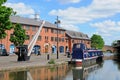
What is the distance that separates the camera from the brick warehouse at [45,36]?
327ft

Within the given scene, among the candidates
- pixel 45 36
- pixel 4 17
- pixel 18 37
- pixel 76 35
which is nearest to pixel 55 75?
pixel 4 17

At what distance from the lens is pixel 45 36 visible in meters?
120

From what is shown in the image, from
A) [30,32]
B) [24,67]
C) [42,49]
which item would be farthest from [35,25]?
[24,67]

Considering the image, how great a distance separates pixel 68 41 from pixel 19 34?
5454 cm

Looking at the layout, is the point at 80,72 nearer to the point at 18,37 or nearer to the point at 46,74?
the point at 46,74

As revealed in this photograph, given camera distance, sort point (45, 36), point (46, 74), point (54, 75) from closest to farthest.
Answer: point (54, 75), point (46, 74), point (45, 36)

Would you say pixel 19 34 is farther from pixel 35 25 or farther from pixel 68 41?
pixel 68 41

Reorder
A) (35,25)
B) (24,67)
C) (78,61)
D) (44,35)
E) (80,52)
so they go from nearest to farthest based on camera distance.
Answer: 1. (24,67)
2. (78,61)
3. (80,52)
4. (35,25)
5. (44,35)

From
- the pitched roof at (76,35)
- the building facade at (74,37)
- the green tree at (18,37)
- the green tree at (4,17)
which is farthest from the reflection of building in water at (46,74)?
the pitched roof at (76,35)

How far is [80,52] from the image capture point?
2411 inches

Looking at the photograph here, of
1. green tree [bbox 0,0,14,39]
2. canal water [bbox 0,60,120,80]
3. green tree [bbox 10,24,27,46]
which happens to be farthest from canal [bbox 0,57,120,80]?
green tree [bbox 10,24,27,46]

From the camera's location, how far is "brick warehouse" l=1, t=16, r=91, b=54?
99756 mm

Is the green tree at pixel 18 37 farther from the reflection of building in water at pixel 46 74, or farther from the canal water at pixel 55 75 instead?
the reflection of building in water at pixel 46 74

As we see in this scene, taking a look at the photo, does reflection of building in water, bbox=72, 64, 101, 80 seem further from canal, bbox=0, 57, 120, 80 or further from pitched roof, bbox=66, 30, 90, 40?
pitched roof, bbox=66, 30, 90, 40
